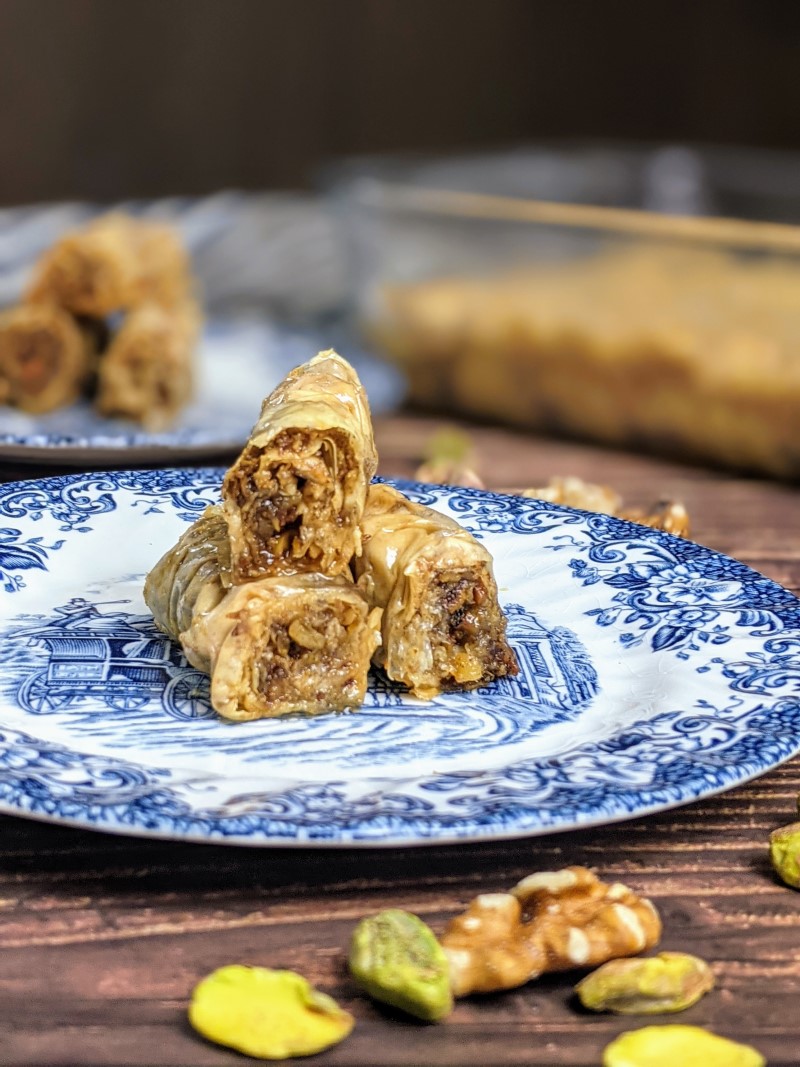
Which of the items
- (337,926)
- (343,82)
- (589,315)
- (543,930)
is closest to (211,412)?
(589,315)

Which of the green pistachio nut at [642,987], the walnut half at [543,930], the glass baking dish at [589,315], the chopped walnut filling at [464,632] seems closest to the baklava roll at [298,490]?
the chopped walnut filling at [464,632]

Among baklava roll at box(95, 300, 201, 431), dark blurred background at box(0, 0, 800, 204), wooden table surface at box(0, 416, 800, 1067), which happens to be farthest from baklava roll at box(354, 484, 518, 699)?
dark blurred background at box(0, 0, 800, 204)

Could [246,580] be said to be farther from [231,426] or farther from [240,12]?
[240,12]

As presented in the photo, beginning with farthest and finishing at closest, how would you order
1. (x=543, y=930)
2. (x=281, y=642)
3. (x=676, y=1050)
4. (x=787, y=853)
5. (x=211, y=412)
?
(x=211, y=412)
(x=281, y=642)
(x=787, y=853)
(x=543, y=930)
(x=676, y=1050)

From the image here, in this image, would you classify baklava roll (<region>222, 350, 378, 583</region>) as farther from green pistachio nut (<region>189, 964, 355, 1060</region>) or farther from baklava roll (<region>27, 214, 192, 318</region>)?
baklava roll (<region>27, 214, 192, 318</region>)

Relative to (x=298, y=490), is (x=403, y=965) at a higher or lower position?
lower

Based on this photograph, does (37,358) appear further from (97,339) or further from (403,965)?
(403,965)
